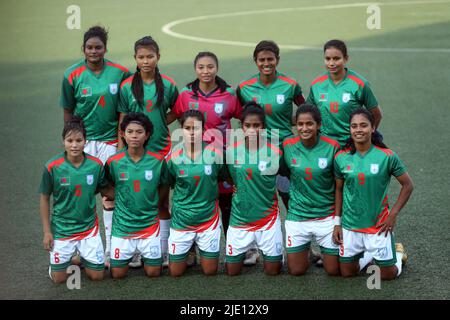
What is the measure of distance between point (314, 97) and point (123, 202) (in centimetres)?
160

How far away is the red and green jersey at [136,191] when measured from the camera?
19.3 feet

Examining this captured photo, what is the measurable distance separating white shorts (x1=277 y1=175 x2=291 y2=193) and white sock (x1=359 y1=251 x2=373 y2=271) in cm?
77

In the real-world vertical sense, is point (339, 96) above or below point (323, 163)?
above

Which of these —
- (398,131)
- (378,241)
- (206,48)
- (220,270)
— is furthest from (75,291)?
(206,48)

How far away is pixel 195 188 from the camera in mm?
5922

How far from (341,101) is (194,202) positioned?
1291 millimetres

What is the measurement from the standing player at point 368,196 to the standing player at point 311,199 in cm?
11

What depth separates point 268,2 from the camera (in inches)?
777

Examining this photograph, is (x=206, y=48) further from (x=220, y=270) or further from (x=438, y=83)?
(x=220, y=270)

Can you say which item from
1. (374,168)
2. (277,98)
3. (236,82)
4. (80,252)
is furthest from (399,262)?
(236,82)

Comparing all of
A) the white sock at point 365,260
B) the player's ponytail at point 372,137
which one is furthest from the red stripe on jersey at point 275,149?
the white sock at point 365,260

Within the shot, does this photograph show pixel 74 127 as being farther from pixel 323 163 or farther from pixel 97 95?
pixel 323 163

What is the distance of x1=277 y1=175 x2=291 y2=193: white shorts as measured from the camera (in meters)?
6.20

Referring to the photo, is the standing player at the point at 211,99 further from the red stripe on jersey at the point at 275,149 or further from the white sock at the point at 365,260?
the white sock at the point at 365,260
